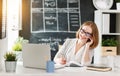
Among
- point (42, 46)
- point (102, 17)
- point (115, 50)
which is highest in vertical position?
point (102, 17)

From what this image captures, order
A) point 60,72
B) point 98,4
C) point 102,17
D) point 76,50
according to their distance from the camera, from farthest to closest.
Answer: point 98,4 → point 102,17 → point 76,50 → point 60,72

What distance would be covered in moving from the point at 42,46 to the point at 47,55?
0.08 m

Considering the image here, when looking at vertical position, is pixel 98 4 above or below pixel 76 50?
above

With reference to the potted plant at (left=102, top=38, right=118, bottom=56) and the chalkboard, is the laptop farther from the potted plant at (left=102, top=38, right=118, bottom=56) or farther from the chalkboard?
the chalkboard

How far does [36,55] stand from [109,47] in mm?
2524

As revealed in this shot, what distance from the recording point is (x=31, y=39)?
15.8 feet

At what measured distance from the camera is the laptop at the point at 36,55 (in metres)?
1.94

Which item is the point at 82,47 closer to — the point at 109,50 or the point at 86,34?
the point at 86,34

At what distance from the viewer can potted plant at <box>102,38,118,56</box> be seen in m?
4.27

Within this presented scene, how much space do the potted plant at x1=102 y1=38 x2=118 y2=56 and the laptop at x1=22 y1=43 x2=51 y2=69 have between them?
2407mm

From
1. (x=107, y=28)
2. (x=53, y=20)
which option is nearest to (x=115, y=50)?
(x=107, y=28)

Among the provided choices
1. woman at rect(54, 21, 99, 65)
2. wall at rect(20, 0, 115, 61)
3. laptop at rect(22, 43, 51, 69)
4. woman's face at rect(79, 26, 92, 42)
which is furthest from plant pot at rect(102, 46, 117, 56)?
laptop at rect(22, 43, 51, 69)

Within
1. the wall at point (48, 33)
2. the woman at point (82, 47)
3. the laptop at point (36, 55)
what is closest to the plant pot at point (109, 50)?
the woman at point (82, 47)

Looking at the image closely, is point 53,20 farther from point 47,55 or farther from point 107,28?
point 47,55
